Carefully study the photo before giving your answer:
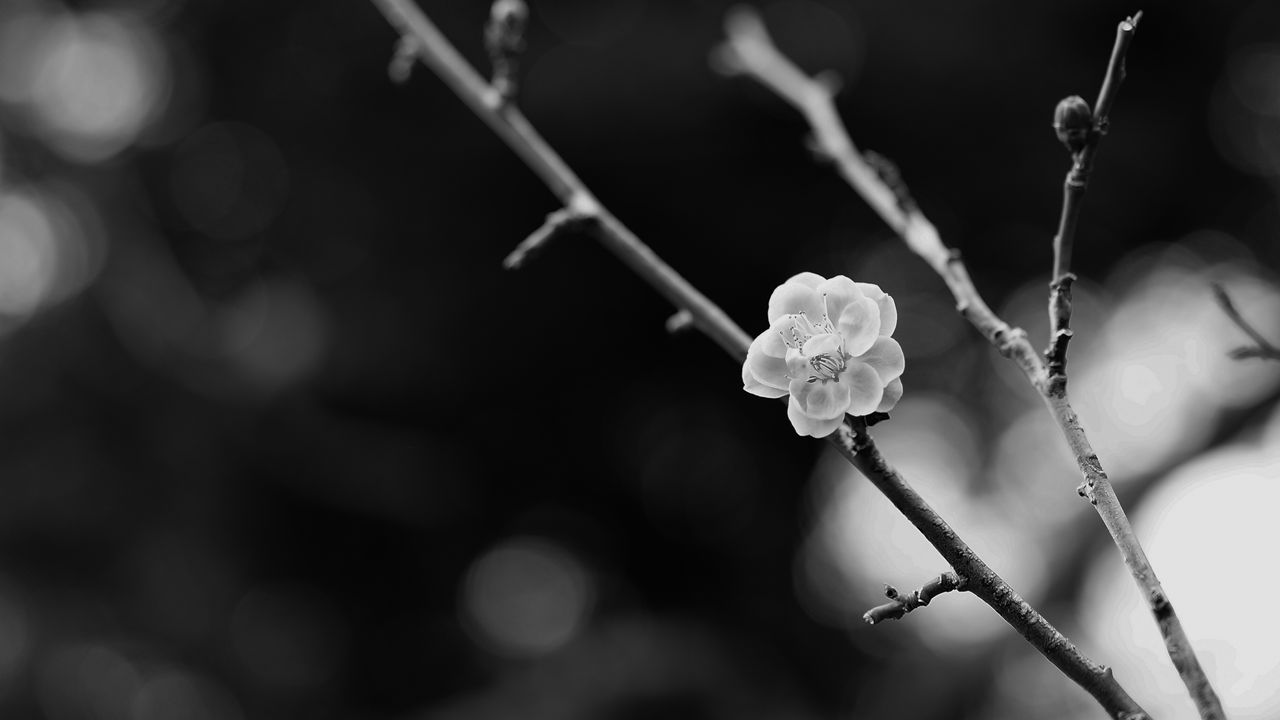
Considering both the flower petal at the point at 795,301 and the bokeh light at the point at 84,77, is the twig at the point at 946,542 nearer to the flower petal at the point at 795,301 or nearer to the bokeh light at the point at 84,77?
the flower petal at the point at 795,301

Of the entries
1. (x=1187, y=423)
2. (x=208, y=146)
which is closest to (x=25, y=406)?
(x=208, y=146)

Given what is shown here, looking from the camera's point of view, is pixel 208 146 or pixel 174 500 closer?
pixel 174 500

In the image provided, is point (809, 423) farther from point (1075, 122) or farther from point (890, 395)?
point (1075, 122)

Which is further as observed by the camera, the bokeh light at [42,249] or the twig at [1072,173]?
the bokeh light at [42,249]

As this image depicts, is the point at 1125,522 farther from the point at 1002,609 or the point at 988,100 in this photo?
the point at 988,100

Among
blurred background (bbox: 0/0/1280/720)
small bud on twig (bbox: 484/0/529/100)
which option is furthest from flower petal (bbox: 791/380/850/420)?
blurred background (bbox: 0/0/1280/720)

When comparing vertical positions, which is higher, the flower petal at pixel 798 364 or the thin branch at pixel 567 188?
the thin branch at pixel 567 188

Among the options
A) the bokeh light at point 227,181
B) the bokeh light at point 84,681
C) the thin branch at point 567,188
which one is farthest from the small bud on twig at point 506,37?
the bokeh light at point 84,681
